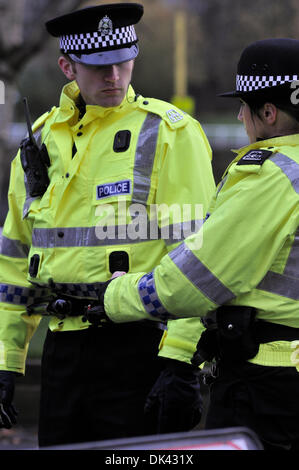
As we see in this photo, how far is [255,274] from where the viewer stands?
265cm

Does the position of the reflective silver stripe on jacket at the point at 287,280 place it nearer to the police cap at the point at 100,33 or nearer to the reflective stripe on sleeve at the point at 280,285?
the reflective stripe on sleeve at the point at 280,285

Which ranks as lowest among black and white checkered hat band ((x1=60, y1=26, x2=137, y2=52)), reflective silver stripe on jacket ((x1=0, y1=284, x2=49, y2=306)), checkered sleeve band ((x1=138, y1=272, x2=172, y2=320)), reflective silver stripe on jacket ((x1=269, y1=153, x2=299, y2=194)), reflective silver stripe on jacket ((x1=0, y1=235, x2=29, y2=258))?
reflective silver stripe on jacket ((x1=0, y1=284, x2=49, y2=306))

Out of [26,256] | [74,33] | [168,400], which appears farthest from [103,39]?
[168,400]

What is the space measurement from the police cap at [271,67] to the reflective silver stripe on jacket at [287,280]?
539mm

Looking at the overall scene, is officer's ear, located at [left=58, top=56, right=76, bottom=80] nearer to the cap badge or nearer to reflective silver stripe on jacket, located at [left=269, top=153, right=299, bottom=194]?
the cap badge

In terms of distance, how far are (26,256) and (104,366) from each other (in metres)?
0.73

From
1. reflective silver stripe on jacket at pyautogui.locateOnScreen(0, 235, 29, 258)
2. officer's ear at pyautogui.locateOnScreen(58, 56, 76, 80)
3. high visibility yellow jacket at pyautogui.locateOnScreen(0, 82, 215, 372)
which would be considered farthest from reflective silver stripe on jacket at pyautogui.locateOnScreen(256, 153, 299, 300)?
reflective silver stripe on jacket at pyautogui.locateOnScreen(0, 235, 29, 258)

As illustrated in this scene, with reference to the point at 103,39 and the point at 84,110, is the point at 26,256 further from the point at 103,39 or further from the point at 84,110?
the point at 103,39

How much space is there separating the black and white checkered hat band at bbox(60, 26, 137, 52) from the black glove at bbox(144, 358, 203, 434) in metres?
1.38

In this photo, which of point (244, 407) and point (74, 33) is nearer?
point (244, 407)

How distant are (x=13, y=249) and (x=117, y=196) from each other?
701 mm

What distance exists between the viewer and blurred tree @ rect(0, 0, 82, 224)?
448 inches

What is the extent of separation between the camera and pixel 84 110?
382cm

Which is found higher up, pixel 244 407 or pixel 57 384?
pixel 244 407
